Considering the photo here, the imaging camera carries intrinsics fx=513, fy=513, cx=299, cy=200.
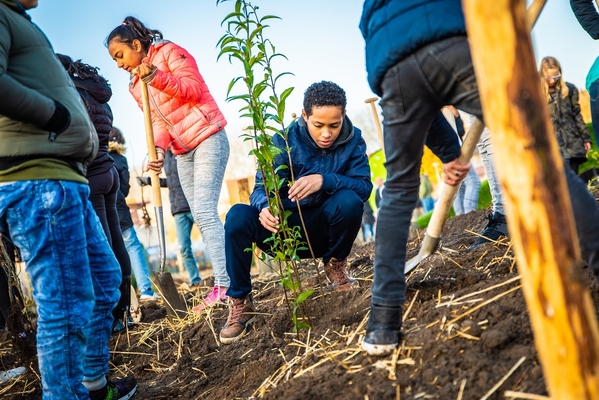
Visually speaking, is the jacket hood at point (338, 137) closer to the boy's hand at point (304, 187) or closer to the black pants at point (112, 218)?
the boy's hand at point (304, 187)

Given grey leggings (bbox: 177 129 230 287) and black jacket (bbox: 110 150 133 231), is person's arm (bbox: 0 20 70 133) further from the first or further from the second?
black jacket (bbox: 110 150 133 231)

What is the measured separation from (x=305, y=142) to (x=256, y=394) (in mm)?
1653

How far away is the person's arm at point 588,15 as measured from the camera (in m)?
3.53

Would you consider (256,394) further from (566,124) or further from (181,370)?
(566,124)

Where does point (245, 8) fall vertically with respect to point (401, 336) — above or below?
above

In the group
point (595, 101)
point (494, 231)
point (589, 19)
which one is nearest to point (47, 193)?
point (494, 231)

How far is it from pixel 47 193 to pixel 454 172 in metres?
1.68

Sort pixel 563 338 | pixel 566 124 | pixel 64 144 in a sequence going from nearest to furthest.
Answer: pixel 563 338 → pixel 64 144 → pixel 566 124

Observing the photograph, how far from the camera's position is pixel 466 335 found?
1.84m

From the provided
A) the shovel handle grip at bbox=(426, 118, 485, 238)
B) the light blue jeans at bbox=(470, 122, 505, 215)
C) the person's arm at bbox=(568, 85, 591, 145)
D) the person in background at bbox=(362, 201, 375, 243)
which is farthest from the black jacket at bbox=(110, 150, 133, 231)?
the person in background at bbox=(362, 201, 375, 243)

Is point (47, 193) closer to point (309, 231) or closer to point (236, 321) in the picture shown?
point (236, 321)

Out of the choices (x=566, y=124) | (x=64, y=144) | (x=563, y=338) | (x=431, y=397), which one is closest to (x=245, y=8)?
(x=64, y=144)

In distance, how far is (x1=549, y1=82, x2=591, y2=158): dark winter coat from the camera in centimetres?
572

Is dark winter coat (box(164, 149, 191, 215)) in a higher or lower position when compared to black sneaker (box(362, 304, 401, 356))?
higher
